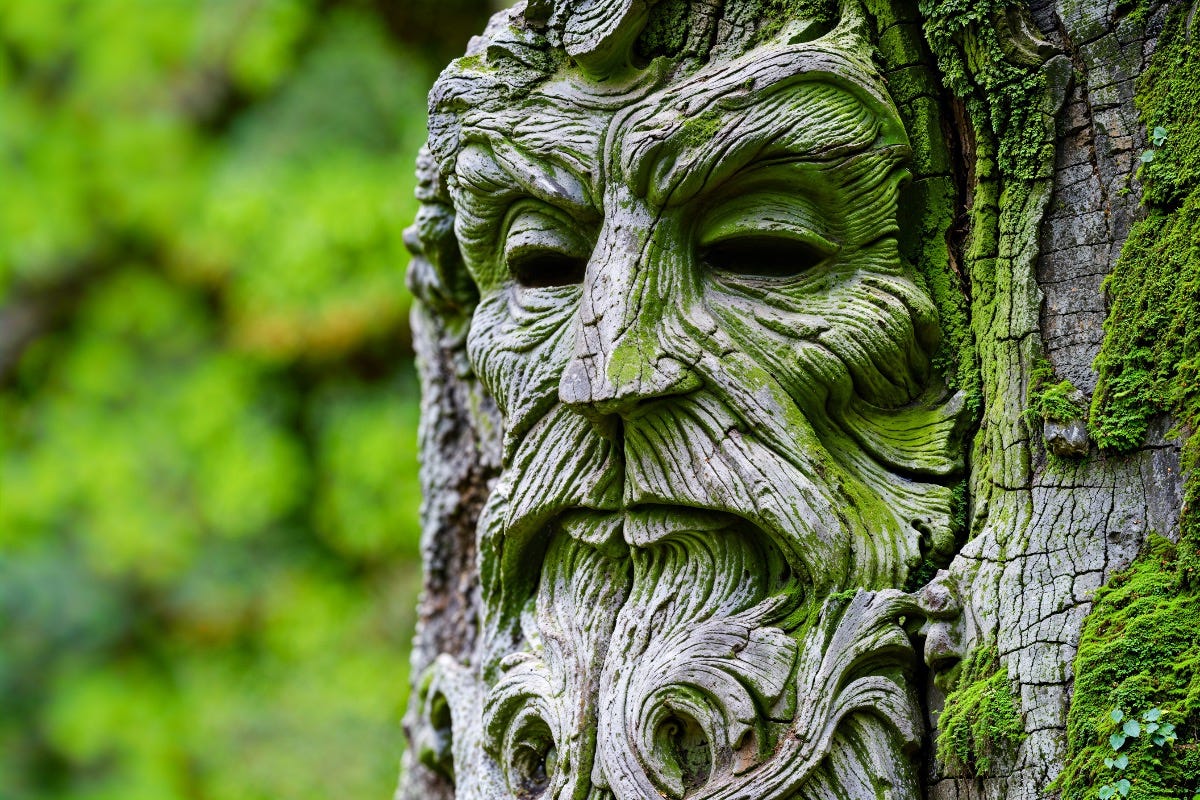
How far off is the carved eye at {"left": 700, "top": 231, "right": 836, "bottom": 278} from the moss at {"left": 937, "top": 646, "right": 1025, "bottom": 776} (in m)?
0.57

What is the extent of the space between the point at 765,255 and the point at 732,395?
0.24 m

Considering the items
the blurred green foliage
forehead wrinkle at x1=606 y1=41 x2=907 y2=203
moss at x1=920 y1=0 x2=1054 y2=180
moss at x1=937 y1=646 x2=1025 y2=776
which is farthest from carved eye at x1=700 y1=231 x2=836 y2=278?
the blurred green foliage

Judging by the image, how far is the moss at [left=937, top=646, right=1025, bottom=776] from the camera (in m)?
1.68

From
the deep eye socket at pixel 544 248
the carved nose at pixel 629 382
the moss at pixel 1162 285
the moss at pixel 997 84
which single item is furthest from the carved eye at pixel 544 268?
the moss at pixel 1162 285

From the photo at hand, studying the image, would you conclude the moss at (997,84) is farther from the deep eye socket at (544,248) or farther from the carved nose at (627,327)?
the deep eye socket at (544,248)

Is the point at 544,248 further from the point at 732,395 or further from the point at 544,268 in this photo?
the point at 732,395

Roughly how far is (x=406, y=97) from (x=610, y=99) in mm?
4179

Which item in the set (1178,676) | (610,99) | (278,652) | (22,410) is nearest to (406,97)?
(278,652)

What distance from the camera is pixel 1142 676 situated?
1.60 m

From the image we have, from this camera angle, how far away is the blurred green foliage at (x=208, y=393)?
19.2ft

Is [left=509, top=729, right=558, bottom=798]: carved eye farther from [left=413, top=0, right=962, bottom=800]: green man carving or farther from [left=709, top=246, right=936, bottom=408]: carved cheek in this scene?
[left=709, top=246, right=936, bottom=408]: carved cheek

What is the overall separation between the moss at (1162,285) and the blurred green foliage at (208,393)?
416 cm

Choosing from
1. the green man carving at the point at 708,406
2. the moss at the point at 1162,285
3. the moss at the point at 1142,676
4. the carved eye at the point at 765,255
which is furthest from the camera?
the carved eye at the point at 765,255

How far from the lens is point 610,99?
199cm
